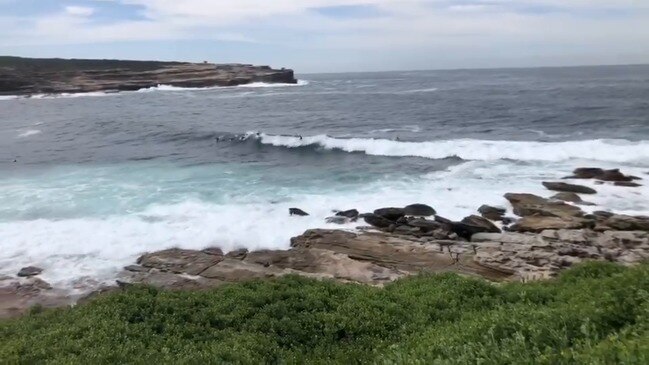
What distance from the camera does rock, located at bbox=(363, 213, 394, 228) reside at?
18203mm

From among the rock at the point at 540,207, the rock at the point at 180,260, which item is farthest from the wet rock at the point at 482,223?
the rock at the point at 180,260

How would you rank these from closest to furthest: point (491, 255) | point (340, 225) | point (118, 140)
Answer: point (491, 255) < point (340, 225) < point (118, 140)

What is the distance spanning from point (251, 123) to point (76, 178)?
24.4 metres

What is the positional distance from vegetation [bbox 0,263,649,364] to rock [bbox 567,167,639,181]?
13.3 metres

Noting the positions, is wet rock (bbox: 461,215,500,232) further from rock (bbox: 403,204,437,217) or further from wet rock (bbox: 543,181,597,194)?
wet rock (bbox: 543,181,597,194)

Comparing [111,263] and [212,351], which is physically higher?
[212,351]

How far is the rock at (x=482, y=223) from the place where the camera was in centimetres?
1719

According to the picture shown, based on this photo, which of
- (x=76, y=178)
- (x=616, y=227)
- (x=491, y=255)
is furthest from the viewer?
(x=76, y=178)

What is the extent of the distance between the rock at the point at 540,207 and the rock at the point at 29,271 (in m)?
15.4

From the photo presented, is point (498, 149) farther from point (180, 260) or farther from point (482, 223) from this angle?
point (180, 260)

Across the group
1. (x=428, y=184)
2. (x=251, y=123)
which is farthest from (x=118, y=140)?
(x=428, y=184)

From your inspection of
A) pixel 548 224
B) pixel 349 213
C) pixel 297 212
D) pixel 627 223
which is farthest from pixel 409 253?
pixel 627 223

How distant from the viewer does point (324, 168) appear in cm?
2911

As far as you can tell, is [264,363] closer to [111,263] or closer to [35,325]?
[35,325]
